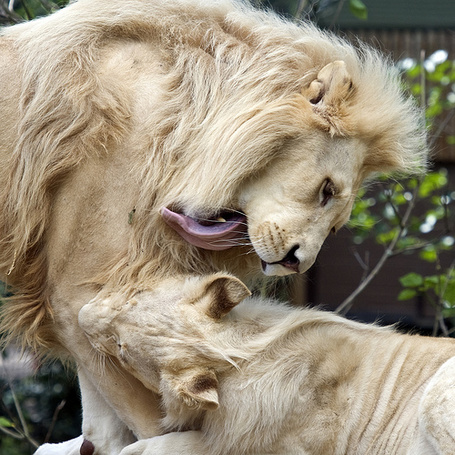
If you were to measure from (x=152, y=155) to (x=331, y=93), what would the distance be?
0.78 m

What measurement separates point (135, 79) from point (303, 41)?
0.75 m

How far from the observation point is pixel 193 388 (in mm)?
3127

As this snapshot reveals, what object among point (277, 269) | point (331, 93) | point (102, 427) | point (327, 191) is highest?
point (331, 93)

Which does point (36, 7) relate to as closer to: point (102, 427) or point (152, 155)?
point (152, 155)

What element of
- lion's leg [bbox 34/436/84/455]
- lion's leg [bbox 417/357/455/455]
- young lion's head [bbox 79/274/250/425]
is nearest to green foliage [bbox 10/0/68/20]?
young lion's head [bbox 79/274/250/425]

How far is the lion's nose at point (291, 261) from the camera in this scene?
130 inches

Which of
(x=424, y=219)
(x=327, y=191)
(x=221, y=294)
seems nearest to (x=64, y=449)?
(x=221, y=294)

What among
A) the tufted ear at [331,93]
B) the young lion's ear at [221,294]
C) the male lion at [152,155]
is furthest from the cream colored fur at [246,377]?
the tufted ear at [331,93]

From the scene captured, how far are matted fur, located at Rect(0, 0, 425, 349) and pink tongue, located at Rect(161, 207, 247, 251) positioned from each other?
0.18 ft

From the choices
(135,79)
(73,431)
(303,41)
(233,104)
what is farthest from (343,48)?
(73,431)

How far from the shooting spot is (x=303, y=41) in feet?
11.7

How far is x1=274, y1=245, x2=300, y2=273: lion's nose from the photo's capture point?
3.31 m

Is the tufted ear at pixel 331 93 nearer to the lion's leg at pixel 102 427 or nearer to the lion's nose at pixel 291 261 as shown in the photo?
the lion's nose at pixel 291 261

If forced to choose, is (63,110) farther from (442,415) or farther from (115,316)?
(442,415)
